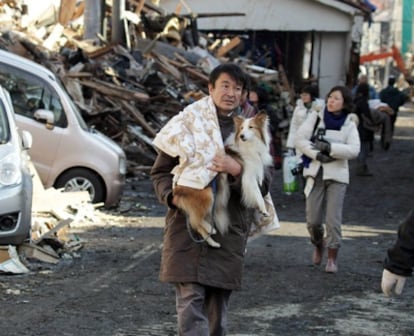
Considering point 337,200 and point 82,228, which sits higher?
point 337,200

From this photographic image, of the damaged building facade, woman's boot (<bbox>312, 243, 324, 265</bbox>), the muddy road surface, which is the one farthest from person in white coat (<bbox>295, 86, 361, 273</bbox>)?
the damaged building facade

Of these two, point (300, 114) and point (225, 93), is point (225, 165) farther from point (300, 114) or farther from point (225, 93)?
point (300, 114)

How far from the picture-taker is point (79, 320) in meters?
7.98

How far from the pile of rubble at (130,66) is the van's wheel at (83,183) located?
4132 mm

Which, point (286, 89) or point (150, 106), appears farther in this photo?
point (286, 89)

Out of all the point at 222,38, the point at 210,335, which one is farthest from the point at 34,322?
the point at 222,38

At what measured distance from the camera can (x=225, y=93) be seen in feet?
18.6

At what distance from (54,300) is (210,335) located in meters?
3.17

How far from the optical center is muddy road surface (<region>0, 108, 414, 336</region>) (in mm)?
7926

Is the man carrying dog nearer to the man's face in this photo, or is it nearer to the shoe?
the man's face

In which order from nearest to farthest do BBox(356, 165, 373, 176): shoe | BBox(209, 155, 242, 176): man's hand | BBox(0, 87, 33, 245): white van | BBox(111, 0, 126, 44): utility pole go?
BBox(209, 155, 242, 176): man's hand
BBox(0, 87, 33, 245): white van
BBox(356, 165, 373, 176): shoe
BBox(111, 0, 126, 44): utility pole

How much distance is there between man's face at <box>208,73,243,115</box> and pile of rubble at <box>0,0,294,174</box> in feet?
45.3

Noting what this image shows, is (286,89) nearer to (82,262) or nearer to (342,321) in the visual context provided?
(82,262)

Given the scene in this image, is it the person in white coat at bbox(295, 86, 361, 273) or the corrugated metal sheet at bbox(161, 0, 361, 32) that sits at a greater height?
the corrugated metal sheet at bbox(161, 0, 361, 32)
